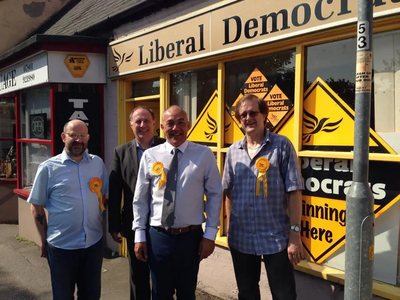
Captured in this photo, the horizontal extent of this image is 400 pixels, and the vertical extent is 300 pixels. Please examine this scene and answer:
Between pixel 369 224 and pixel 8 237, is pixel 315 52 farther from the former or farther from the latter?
pixel 8 237

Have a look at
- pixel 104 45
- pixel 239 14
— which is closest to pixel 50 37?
pixel 104 45

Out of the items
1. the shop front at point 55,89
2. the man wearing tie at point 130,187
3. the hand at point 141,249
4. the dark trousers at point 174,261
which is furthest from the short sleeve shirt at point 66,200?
the shop front at point 55,89

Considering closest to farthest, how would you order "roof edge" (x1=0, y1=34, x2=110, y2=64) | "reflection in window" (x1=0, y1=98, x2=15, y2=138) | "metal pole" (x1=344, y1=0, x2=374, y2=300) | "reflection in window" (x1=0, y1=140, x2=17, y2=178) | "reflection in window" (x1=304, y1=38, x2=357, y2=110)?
"metal pole" (x1=344, y1=0, x2=374, y2=300) < "reflection in window" (x1=304, y1=38, x2=357, y2=110) < "roof edge" (x1=0, y1=34, x2=110, y2=64) < "reflection in window" (x1=0, y1=140, x2=17, y2=178) < "reflection in window" (x1=0, y1=98, x2=15, y2=138)

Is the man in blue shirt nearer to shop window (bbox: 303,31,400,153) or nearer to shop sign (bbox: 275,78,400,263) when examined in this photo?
shop sign (bbox: 275,78,400,263)

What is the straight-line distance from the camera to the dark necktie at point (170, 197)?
8.07 ft

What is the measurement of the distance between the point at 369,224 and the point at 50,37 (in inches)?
189

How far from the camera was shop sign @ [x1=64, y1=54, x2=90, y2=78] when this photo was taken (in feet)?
17.4

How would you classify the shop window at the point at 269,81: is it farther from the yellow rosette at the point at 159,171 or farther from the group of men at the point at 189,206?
the yellow rosette at the point at 159,171

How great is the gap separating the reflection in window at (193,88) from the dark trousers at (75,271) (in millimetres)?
2083

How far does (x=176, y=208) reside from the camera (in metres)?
2.48

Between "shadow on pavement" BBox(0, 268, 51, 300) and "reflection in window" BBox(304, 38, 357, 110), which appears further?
"shadow on pavement" BBox(0, 268, 51, 300)

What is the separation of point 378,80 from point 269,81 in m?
1.04

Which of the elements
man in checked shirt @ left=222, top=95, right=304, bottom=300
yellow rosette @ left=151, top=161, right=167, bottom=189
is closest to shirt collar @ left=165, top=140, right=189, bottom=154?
yellow rosette @ left=151, top=161, right=167, bottom=189

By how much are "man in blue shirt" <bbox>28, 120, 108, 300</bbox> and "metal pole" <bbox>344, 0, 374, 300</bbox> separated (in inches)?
74.6
